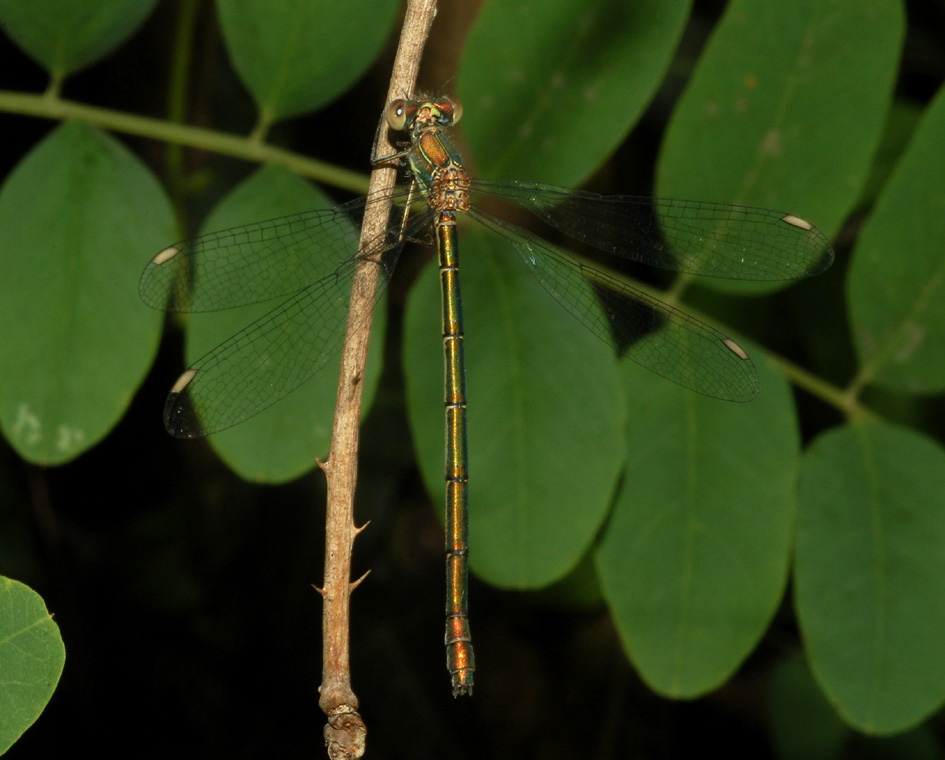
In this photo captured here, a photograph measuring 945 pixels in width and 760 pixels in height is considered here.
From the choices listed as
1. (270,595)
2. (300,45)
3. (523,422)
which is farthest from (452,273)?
(270,595)

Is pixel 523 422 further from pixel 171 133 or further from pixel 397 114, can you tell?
pixel 171 133

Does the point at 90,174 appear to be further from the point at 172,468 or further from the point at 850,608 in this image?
the point at 850,608

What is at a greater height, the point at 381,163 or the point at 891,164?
the point at 381,163

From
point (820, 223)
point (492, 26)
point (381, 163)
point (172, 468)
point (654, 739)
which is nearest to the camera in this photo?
point (381, 163)

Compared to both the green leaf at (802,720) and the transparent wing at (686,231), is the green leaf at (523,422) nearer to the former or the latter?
the transparent wing at (686,231)

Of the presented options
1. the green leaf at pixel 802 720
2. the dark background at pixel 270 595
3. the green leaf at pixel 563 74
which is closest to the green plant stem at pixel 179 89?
the dark background at pixel 270 595

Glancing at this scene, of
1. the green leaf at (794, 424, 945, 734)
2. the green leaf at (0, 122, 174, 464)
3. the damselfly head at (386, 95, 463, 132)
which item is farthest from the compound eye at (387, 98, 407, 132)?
the green leaf at (794, 424, 945, 734)

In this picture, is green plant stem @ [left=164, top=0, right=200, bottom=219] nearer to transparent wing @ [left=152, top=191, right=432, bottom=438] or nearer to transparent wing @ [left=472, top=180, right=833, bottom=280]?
transparent wing @ [left=152, top=191, right=432, bottom=438]

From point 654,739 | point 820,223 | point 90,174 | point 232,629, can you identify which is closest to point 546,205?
point 820,223
